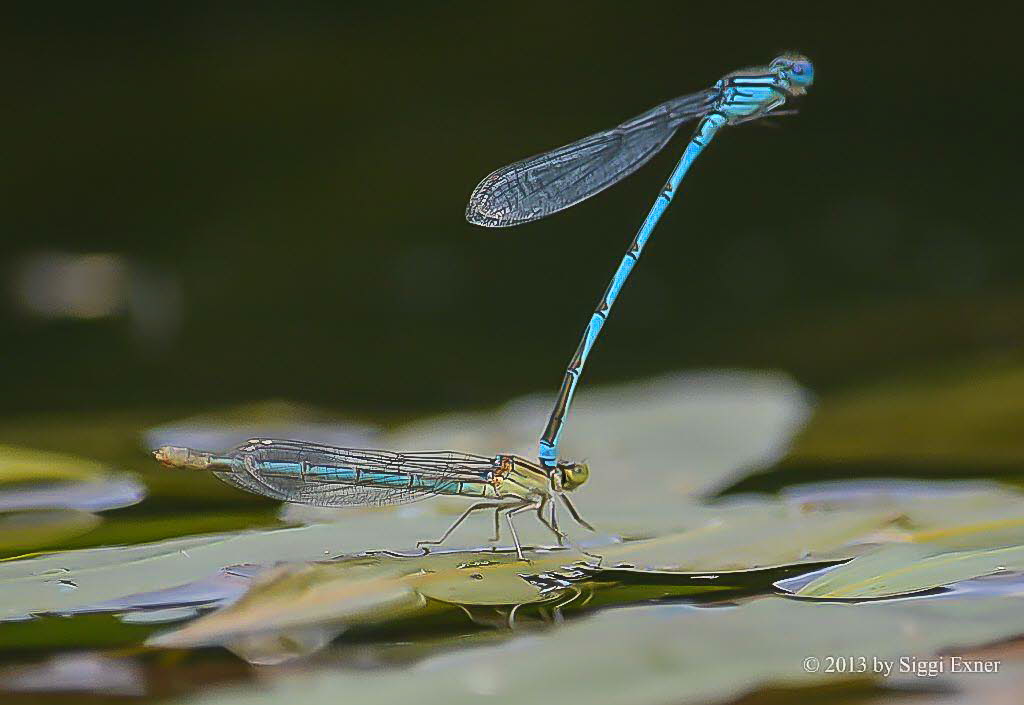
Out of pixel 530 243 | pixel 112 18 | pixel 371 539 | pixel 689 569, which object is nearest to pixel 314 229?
pixel 530 243

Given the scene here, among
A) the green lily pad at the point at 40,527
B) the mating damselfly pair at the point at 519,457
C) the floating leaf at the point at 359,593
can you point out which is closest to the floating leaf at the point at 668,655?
the floating leaf at the point at 359,593

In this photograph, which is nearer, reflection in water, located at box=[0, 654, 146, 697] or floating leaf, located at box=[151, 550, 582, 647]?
reflection in water, located at box=[0, 654, 146, 697]

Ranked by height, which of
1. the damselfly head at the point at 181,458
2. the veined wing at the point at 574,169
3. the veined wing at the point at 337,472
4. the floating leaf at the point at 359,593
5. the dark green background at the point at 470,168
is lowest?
the floating leaf at the point at 359,593

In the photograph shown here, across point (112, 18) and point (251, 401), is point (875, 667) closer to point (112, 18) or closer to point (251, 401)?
point (251, 401)

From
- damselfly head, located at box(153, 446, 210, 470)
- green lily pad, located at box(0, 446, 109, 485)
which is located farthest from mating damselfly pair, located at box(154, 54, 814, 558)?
green lily pad, located at box(0, 446, 109, 485)

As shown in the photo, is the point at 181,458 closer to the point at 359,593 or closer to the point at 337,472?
the point at 337,472

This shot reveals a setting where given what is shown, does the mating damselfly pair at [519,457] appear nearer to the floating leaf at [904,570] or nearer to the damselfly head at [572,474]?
the damselfly head at [572,474]

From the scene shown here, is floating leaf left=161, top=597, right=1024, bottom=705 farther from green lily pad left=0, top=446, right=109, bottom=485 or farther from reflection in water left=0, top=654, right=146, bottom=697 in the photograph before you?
green lily pad left=0, top=446, right=109, bottom=485
